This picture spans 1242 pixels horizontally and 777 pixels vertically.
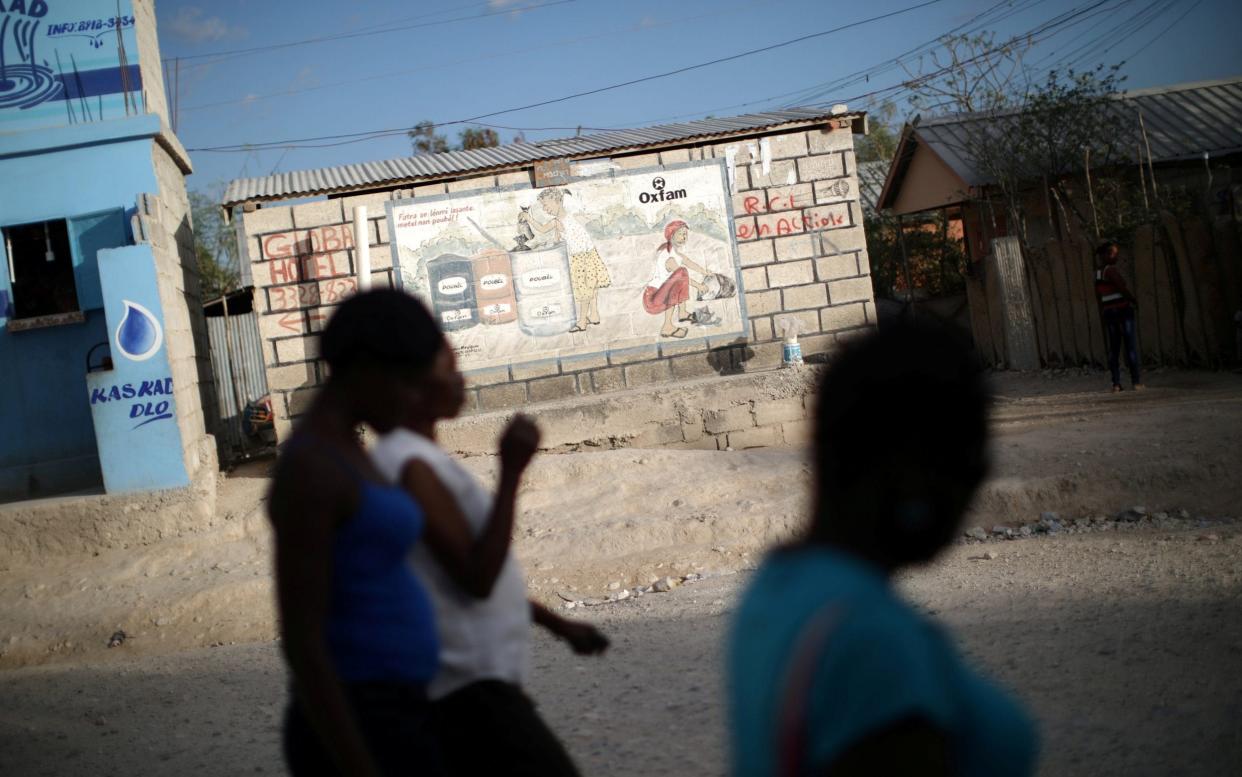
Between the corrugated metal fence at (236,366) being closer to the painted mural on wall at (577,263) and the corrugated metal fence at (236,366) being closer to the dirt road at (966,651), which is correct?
the painted mural on wall at (577,263)

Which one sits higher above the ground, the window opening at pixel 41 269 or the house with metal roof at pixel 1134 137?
the house with metal roof at pixel 1134 137

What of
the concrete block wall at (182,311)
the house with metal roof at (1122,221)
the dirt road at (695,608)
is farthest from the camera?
the house with metal roof at (1122,221)

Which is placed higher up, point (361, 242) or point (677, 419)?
point (361, 242)

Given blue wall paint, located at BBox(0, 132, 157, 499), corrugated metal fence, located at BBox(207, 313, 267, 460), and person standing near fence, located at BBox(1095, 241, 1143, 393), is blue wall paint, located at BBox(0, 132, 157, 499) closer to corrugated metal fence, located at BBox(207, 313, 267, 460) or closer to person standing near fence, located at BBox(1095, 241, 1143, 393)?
corrugated metal fence, located at BBox(207, 313, 267, 460)

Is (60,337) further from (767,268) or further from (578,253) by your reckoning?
(767,268)

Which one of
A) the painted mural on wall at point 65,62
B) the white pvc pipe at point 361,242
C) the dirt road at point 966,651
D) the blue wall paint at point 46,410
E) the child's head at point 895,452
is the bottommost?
the dirt road at point 966,651

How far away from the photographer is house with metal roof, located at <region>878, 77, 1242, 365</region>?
11.5 m

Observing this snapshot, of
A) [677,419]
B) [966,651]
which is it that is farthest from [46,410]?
[966,651]

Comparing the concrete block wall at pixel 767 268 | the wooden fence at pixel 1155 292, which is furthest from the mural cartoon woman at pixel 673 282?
the wooden fence at pixel 1155 292

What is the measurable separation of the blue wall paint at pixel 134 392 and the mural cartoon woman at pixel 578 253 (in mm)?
3809

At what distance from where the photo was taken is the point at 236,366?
48.0 feet

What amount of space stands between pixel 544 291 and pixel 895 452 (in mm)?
10061

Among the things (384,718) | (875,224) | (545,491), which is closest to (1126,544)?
(545,491)

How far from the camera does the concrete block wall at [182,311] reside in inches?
378
